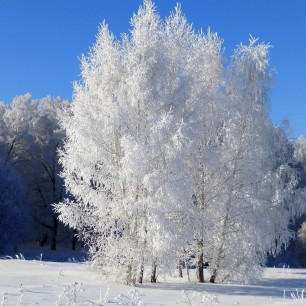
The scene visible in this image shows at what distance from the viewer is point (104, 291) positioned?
11484 mm

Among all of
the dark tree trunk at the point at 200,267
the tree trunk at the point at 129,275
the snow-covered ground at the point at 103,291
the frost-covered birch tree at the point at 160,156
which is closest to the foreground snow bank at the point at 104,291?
the snow-covered ground at the point at 103,291

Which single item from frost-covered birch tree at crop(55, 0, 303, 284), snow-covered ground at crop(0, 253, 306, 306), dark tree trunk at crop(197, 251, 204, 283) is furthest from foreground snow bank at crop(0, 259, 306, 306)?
dark tree trunk at crop(197, 251, 204, 283)

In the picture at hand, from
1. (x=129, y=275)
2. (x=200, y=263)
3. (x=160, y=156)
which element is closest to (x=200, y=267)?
(x=200, y=263)

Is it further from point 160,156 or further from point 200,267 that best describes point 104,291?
point 200,267

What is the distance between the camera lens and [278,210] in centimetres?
2119

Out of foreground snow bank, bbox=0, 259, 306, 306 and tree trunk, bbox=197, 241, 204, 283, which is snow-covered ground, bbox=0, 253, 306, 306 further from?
tree trunk, bbox=197, 241, 204, 283

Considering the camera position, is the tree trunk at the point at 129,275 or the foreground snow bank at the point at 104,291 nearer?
the foreground snow bank at the point at 104,291

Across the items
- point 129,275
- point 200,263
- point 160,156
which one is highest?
point 160,156

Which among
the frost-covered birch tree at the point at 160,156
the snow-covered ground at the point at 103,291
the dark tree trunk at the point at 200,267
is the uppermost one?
the frost-covered birch tree at the point at 160,156

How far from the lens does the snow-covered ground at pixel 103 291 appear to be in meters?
9.66

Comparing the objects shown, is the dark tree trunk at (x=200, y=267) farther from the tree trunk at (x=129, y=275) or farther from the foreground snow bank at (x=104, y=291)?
the tree trunk at (x=129, y=275)

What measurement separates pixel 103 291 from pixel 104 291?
0.09ft

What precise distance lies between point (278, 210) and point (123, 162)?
10709 mm

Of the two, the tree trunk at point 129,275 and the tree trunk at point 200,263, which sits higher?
the tree trunk at point 200,263
